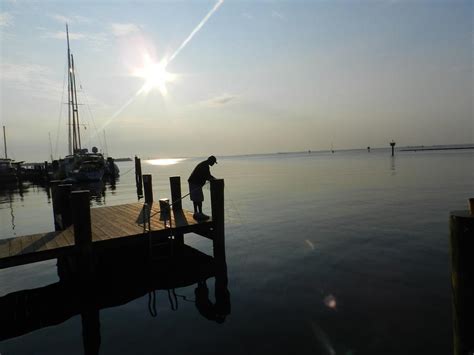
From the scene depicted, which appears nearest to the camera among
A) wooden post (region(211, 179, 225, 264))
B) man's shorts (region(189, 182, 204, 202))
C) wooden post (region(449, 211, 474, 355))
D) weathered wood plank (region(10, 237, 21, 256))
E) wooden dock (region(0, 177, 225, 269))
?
wooden post (region(449, 211, 474, 355))

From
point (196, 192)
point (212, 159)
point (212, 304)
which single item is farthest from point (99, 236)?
point (212, 159)

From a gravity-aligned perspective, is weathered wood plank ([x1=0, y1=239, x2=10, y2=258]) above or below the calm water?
above

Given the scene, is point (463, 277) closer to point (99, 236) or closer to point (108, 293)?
point (108, 293)

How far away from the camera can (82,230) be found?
8.11 meters

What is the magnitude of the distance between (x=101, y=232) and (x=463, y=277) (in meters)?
8.79

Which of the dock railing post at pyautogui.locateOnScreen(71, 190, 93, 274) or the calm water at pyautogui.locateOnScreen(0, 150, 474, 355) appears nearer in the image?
the calm water at pyautogui.locateOnScreen(0, 150, 474, 355)

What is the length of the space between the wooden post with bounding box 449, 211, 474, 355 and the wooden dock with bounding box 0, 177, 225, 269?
6.80 meters

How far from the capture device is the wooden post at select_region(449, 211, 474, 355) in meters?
3.79

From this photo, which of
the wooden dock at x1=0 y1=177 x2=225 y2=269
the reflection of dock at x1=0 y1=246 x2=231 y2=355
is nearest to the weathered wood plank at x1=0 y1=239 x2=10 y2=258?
the wooden dock at x1=0 y1=177 x2=225 y2=269

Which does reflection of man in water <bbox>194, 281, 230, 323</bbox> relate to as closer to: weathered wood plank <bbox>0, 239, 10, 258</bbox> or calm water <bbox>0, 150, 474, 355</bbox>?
calm water <bbox>0, 150, 474, 355</bbox>

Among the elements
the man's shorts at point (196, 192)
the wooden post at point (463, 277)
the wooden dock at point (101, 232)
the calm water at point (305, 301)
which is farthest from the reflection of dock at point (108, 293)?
the wooden post at point (463, 277)

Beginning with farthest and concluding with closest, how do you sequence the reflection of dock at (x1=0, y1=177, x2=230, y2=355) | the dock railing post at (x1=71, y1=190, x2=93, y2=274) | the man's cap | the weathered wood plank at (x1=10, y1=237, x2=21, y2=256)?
the man's cap → the dock railing post at (x1=71, y1=190, x2=93, y2=274) → the weathered wood plank at (x1=10, y1=237, x2=21, y2=256) → the reflection of dock at (x1=0, y1=177, x2=230, y2=355)

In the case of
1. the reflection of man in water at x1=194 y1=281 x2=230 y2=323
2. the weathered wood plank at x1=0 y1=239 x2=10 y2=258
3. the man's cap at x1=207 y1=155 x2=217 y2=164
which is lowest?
the reflection of man in water at x1=194 y1=281 x2=230 y2=323

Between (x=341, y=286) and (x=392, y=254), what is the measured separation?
3.35 m
